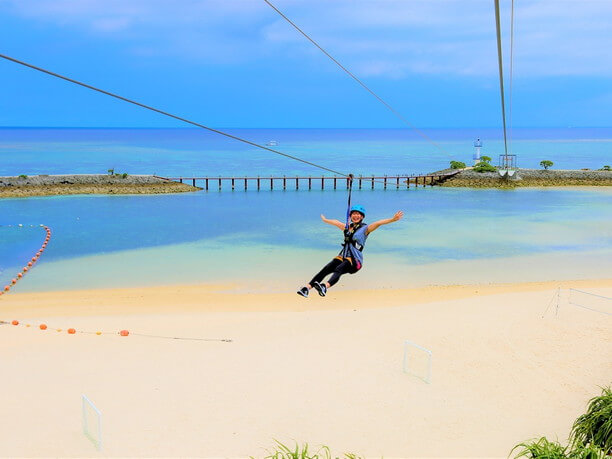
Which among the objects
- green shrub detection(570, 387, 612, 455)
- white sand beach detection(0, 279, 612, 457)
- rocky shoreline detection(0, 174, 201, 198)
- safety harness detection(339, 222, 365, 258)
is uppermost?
rocky shoreline detection(0, 174, 201, 198)

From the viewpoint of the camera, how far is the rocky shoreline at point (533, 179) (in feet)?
212

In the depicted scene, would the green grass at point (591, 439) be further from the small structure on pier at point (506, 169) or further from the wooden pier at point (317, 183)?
the wooden pier at point (317, 183)

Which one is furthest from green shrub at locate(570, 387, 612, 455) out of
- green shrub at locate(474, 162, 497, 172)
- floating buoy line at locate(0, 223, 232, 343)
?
green shrub at locate(474, 162, 497, 172)

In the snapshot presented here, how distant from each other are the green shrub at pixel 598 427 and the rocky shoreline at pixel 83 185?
171 ft

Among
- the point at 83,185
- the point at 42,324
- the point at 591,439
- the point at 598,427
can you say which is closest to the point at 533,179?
the point at 83,185

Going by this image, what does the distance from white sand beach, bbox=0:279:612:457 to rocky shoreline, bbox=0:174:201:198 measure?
125 feet

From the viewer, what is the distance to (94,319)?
17.3 m

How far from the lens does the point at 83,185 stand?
184 ft

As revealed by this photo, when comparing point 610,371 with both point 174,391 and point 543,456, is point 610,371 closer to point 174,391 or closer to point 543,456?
point 543,456

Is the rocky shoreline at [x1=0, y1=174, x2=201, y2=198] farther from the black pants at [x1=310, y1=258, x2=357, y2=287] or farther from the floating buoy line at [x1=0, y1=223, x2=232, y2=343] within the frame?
the black pants at [x1=310, y1=258, x2=357, y2=287]

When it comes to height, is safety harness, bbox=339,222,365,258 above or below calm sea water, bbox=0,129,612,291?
above

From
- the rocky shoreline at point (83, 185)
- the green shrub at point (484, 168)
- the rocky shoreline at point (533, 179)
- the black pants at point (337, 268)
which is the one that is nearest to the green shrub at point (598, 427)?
the black pants at point (337, 268)

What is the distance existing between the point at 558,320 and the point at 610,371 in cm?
357

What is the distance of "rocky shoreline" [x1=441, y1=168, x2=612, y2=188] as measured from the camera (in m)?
64.5
